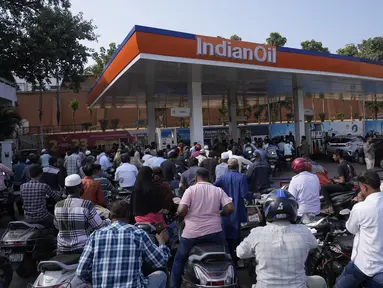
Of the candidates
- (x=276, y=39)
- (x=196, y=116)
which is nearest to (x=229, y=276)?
(x=196, y=116)

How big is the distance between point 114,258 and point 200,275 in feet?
3.73

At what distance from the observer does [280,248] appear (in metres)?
3.10

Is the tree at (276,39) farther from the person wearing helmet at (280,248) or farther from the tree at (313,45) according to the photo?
the person wearing helmet at (280,248)

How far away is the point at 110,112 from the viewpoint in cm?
4269

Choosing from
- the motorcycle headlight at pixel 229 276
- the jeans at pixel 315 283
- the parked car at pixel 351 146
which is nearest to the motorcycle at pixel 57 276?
the motorcycle headlight at pixel 229 276

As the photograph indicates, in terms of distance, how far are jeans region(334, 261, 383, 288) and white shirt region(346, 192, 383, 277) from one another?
4cm

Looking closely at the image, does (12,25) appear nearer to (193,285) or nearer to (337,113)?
(193,285)

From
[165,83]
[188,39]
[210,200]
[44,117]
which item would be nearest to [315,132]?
[165,83]

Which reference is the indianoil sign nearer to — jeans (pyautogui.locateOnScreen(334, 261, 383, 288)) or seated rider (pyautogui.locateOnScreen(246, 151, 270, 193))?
seated rider (pyautogui.locateOnScreen(246, 151, 270, 193))

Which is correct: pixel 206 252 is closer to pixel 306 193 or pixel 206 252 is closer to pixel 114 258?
pixel 114 258

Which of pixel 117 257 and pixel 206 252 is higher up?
pixel 117 257

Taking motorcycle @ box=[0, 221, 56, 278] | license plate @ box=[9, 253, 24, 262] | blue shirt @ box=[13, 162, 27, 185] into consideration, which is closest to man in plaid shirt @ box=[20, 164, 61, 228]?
motorcycle @ box=[0, 221, 56, 278]

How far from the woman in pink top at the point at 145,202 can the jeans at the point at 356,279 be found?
2.63 meters

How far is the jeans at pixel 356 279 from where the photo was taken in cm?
339
